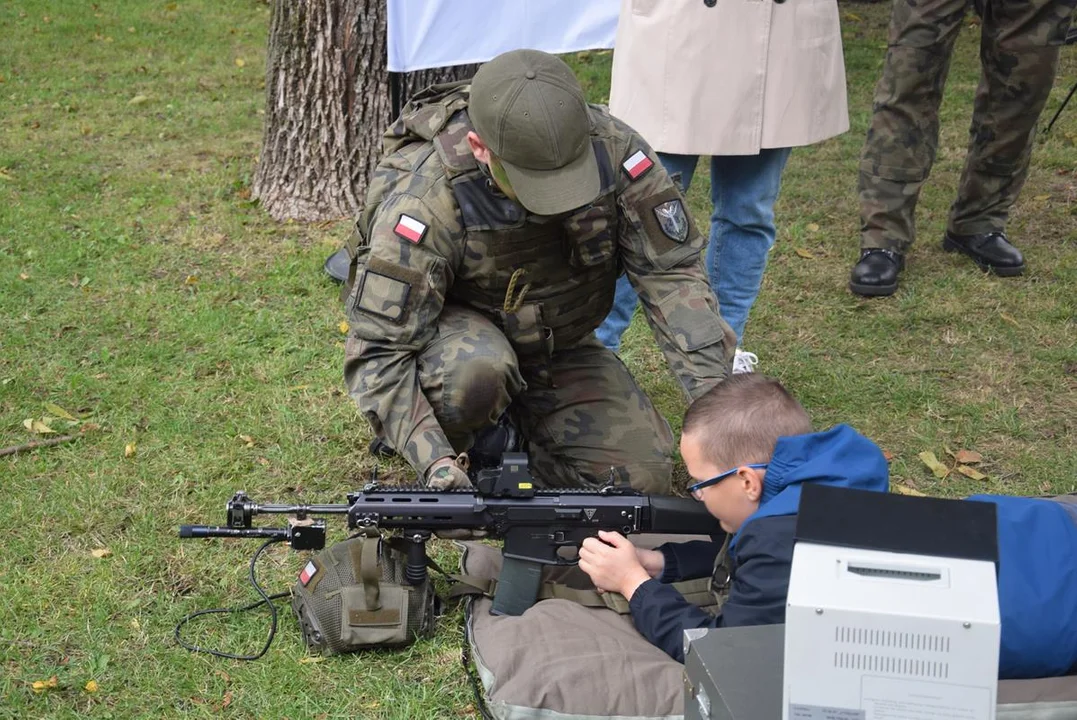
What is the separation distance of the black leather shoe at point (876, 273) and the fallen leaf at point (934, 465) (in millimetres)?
1424

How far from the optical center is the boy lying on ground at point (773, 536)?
241cm

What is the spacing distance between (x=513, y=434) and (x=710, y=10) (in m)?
1.68

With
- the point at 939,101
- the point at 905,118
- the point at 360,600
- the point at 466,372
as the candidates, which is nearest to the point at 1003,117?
the point at 939,101

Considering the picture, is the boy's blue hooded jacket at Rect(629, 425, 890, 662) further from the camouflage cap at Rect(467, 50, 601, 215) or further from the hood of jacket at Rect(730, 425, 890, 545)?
A: the camouflage cap at Rect(467, 50, 601, 215)

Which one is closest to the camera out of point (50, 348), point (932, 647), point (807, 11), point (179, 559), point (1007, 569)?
point (932, 647)

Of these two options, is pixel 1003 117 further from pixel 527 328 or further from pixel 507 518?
pixel 507 518

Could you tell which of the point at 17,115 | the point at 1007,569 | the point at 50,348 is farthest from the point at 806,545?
the point at 17,115

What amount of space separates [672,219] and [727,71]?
0.96 meters

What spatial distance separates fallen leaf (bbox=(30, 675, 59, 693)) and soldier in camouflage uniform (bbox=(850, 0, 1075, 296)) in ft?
12.9

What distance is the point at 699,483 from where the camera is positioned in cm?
291

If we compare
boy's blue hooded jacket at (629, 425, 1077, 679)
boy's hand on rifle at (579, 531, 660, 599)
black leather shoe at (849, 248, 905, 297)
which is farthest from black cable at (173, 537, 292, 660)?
black leather shoe at (849, 248, 905, 297)

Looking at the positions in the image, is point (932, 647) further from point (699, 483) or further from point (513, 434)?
point (513, 434)

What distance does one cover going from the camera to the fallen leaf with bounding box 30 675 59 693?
3.07 meters

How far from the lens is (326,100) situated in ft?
19.9
